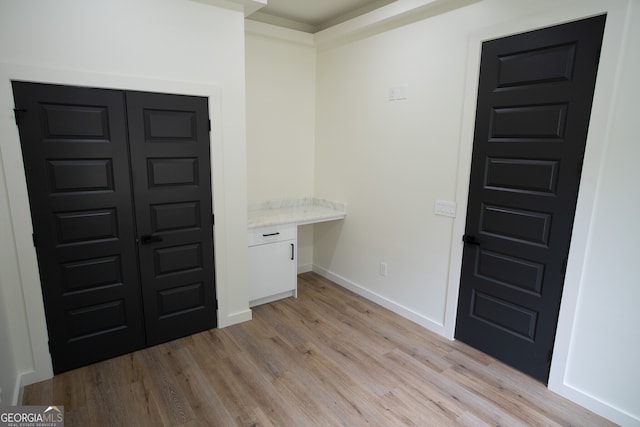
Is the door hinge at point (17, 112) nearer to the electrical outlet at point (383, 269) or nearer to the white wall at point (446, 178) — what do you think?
the white wall at point (446, 178)

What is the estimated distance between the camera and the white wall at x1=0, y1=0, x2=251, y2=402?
2.04 metres

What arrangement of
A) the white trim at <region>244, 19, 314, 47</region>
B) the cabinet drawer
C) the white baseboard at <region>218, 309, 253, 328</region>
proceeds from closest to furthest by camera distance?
the white baseboard at <region>218, 309, 253, 328</region> → the cabinet drawer → the white trim at <region>244, 19, 314, 47</region>

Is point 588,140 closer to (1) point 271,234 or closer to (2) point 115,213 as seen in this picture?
(1) point 271,234

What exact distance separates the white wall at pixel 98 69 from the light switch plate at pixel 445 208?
5.55 ft

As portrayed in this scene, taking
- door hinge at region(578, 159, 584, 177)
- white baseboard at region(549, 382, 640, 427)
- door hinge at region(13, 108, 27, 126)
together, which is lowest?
white baseboard at region(549, 382, 640, 427)

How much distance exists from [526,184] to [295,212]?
90.5 inches

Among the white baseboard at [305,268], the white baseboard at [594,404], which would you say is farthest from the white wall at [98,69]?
the white baseboard at [594,404]

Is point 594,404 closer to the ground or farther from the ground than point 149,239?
closer to the ground

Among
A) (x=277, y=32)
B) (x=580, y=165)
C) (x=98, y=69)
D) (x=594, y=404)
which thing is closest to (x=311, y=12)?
(x=277, y=32)

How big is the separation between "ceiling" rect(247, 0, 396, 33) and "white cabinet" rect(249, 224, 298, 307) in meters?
2.19

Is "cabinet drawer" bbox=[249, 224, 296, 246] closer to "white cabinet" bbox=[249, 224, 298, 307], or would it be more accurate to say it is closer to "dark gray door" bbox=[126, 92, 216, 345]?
"white cabinet" bbox=[249, 224, 298, 307]

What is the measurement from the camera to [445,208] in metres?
2.83

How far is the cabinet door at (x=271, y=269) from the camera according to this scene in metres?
3.35

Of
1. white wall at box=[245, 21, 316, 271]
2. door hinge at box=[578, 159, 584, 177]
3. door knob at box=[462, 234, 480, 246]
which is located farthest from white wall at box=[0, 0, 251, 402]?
door hinge at box=[578, 159, 584, 177]
